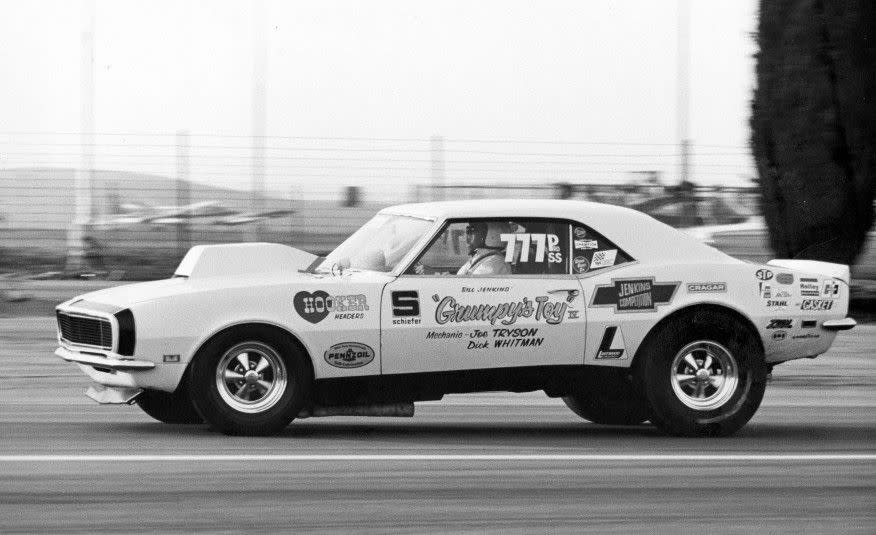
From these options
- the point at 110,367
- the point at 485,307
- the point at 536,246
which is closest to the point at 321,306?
the point at 485,307

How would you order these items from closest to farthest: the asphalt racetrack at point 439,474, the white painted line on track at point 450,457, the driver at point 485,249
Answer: the asphalt racetrack at point 439,474 < the white painted line on track at point 450,457 < the driver at point 485,249

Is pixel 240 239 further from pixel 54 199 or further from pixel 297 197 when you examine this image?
pixel 54 199

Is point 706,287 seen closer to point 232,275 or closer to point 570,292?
point 570,292

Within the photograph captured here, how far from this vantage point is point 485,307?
7855 millimetres

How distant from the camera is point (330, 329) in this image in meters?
7.67

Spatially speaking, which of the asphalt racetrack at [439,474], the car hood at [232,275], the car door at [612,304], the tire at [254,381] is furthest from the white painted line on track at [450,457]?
the car hood at [232,275]

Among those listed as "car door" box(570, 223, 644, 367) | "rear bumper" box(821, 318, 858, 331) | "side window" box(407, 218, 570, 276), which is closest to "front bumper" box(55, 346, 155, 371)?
"side window" box(407, 218, 570, 276)

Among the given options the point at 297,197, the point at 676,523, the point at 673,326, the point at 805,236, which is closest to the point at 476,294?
the point at 673,326

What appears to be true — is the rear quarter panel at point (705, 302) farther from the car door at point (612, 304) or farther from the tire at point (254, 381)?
the tire at point (254, 381)

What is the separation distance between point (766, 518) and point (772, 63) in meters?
10.4

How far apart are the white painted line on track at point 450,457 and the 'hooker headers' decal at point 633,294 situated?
0.92 metres

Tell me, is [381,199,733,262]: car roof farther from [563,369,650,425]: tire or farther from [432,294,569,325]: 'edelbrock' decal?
[563,369,650,425]: tire


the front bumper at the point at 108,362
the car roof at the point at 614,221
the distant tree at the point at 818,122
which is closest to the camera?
the front bumper at the point at 108,362

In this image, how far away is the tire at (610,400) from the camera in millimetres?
8047
